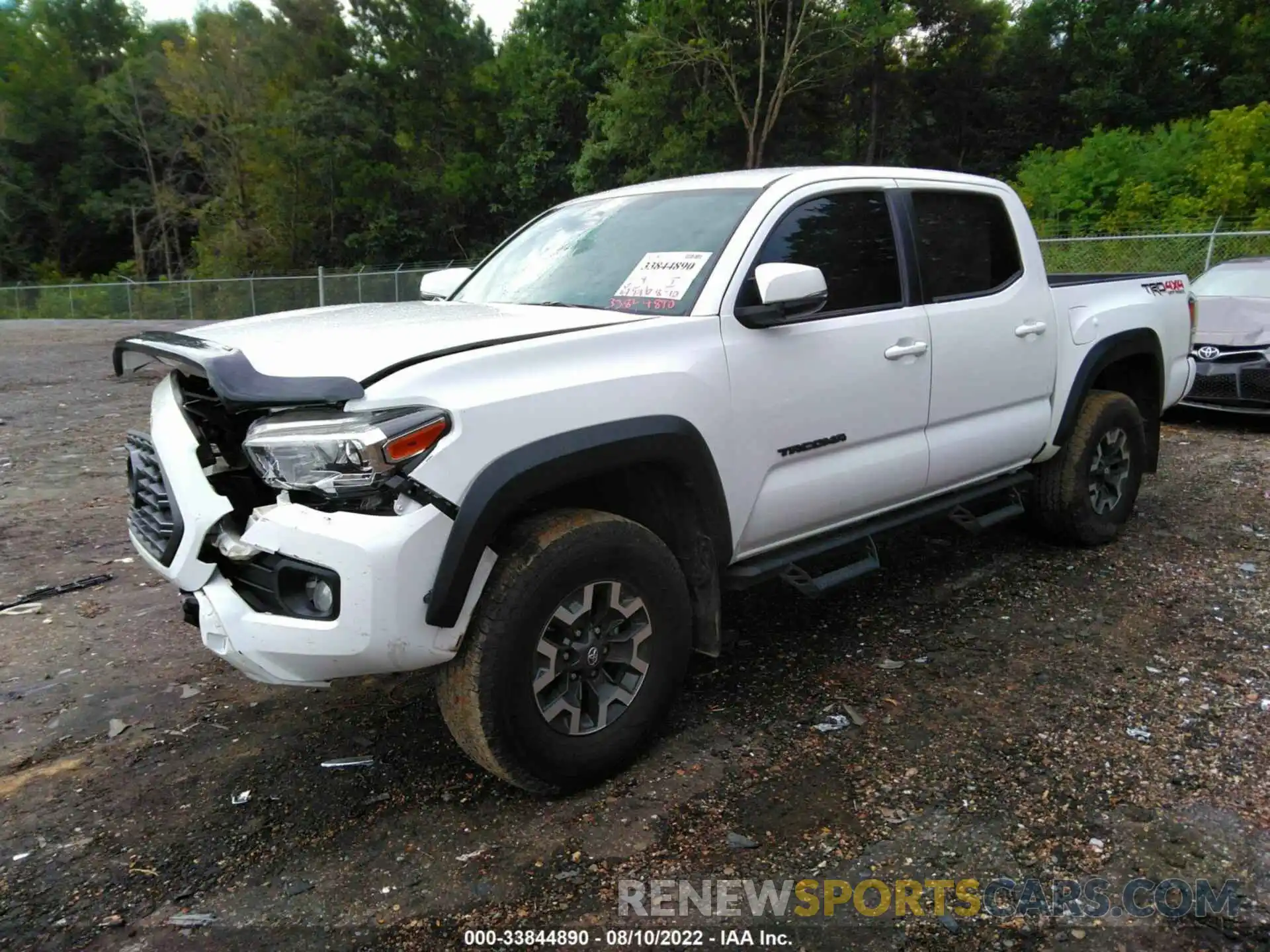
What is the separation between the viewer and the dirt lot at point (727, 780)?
2424 millimetres

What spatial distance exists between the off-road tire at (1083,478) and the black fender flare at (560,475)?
2.52 meters

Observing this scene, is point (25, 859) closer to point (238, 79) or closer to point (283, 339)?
point (283, 339)

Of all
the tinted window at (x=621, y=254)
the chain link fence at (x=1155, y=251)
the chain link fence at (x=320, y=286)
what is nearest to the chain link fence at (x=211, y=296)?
the chain link fence at (x=320, y=286)

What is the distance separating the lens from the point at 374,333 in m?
2.91

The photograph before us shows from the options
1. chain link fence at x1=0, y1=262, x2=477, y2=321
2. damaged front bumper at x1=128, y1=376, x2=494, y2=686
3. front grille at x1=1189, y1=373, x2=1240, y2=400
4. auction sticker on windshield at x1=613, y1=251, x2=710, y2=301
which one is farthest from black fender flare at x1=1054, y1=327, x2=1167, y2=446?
chain link fence at x1=0, y1=262, x2=477, y2=321

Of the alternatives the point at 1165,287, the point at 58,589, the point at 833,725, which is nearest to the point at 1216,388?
the point at 1165,287

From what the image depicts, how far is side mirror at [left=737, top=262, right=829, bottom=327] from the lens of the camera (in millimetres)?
3012

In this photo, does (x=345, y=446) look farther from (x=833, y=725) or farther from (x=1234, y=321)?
(x=1234, y=321)

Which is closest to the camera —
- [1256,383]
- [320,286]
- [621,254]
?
[621,254]

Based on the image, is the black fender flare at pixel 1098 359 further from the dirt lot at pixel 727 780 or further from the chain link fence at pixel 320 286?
the chain link fence at pixel 320 286

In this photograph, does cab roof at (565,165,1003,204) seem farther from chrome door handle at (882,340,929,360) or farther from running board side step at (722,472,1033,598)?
running board side step at (722,472,1033,598)

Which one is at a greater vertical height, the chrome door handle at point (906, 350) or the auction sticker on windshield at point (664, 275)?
the auction sticker on windshield at point (664, 275)

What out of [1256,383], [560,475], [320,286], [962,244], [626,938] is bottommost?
[626,938]

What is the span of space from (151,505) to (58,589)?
240 centimetres
